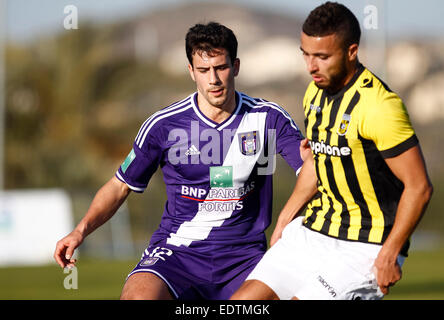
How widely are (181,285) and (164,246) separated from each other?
454 mm

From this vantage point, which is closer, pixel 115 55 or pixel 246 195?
pixel 246 195

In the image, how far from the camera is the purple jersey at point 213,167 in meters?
6.16

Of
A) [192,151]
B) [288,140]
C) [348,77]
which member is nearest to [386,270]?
[348,77]

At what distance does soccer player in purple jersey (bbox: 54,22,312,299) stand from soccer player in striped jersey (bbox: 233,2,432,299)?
0.88m

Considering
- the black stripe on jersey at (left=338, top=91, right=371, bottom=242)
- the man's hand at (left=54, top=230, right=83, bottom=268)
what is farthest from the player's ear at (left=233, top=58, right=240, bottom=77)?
the man's hand at (left=54, top=230, right=83, bottom=268)

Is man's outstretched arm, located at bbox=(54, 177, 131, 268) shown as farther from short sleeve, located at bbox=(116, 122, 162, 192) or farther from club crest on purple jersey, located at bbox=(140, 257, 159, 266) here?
club crest on purple jersey, located at bbox=(140, 257, 159, 266)

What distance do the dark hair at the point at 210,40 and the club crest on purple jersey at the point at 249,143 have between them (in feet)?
1.91

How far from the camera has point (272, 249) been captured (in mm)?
5320

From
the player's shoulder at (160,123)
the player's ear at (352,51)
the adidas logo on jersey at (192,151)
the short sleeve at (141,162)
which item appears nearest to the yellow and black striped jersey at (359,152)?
the player's ear at (352,51)

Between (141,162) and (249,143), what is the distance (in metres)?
0.85

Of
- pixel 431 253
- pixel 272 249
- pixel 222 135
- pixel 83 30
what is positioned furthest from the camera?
pixel 83 30
